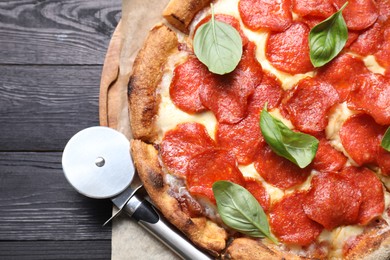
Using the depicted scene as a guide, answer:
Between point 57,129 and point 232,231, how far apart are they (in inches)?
39.2

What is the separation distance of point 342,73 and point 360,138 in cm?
27

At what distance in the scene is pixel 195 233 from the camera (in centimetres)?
242

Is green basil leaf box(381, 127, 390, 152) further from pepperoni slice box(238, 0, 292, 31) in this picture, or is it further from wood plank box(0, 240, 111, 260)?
wood plank box(0, 240, 111, 260)

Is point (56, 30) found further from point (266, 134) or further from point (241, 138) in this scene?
point (266, 134)

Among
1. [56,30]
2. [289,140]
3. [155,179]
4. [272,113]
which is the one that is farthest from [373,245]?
[56,30]

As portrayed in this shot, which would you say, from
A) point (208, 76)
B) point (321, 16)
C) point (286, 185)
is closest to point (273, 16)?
→ point (321, 16)

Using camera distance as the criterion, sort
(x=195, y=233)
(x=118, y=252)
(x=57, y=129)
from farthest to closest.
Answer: (x=57, y=129) < (x=118, y=252) < (x=195, y=233)

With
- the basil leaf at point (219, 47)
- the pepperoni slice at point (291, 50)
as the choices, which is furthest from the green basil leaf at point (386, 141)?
the basil leaf at point (219, 47)

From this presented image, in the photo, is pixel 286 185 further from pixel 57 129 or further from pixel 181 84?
pixel 57 129

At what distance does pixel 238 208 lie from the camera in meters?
2.30

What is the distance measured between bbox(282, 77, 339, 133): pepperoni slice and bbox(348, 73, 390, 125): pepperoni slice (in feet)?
0.28

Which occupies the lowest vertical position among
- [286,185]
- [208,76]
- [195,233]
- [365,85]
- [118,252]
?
[118,252]

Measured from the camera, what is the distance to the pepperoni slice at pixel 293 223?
2.38 metres

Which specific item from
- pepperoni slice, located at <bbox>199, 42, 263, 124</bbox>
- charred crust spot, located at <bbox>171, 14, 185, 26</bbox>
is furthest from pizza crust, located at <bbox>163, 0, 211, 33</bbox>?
pepperoni slice, located at <bbox>199, 42, 263, 124</bbox>
